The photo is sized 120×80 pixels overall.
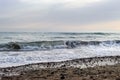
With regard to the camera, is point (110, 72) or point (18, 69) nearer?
point (110, 72)

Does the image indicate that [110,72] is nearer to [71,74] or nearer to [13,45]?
[71,74]

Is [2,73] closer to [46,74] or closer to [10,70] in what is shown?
[10,70]

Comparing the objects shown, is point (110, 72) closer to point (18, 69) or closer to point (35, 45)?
point (18, 69)

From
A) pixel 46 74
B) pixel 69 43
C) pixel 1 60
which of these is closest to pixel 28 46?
pixel 69 43

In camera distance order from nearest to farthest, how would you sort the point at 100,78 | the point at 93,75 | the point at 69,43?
the point at 100,78 < the point at 93,75 < the point at 69,43

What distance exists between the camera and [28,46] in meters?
23.4

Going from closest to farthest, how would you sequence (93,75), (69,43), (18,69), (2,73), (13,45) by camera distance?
(93,75), (2,73), (18,69), (13,45), (69,43)

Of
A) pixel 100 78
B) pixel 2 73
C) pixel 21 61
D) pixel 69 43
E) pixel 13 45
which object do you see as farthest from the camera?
pixel 69 43

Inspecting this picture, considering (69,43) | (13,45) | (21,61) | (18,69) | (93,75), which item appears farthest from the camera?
(69,43)

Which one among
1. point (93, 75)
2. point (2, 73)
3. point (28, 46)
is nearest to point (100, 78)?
point (93, 75)

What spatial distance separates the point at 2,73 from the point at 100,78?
3632 millimetres

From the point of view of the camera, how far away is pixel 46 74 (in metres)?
8.81

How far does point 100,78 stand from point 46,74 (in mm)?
1922

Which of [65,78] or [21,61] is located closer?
[65,78]
